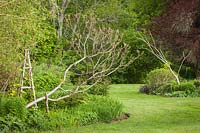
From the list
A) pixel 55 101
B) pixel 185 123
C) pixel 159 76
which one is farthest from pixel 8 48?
pixel 159 76

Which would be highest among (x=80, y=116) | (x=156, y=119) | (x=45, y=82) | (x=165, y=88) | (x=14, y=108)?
(x=14, y=108)

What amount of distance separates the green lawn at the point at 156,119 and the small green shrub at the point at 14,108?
3.48 feet

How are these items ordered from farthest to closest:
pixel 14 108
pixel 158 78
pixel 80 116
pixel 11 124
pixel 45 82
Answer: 1. pixel 158 78
2. pixel 45 82
3. pixel 80 116
4. pixel 14 108
5. pixel 11 124

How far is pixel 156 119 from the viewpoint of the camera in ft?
41.4

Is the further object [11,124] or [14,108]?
[14,108]

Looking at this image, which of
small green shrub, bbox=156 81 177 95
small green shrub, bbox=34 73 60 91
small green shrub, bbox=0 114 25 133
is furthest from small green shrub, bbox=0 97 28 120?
small green shrub, bbox=156 81 177 95

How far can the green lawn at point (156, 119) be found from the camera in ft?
35.6

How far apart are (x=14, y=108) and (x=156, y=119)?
3975 millimetres

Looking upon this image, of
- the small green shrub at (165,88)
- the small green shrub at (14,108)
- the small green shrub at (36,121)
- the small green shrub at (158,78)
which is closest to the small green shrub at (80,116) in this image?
the small green shrub at (36,121)

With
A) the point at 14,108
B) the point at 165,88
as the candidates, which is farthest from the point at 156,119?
the point at 165,88

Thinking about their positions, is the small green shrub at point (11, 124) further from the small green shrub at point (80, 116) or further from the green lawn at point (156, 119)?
the small green shrub at point (80, 116)

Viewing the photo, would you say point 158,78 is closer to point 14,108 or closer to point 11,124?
point 14,108

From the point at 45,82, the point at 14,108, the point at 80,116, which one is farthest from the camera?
the point at 45,82

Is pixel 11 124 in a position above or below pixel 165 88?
above
